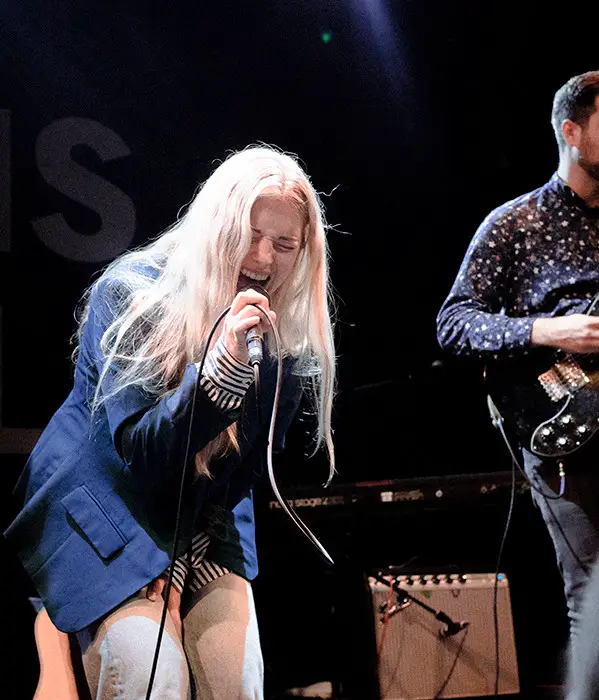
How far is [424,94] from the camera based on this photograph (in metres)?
4.90

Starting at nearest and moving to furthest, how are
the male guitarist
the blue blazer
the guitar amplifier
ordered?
the blue blazer → the male guitarist → the guitar amplifier

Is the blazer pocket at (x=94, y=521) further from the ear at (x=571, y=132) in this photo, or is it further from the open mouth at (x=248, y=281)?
the ear at (x=571, y=132)

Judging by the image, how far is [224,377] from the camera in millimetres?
1610

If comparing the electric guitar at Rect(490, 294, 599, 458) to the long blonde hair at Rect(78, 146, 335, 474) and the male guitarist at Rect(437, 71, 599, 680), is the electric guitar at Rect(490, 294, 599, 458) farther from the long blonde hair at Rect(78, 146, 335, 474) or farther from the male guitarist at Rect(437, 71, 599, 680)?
the long blonde hair at Rect(78, 146, 335, 474)

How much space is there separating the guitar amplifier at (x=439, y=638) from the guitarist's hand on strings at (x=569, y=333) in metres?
1.70

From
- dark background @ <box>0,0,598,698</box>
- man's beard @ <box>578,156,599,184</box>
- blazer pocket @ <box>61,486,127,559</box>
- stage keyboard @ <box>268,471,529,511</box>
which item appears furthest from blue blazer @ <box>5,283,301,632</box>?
stage keyboard @ <box>268,471,529,511</box>

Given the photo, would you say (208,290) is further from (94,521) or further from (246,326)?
(94,521)

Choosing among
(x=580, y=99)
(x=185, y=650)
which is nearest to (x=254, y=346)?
(x=185, y=650)

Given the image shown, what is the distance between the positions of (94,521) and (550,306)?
1.61m

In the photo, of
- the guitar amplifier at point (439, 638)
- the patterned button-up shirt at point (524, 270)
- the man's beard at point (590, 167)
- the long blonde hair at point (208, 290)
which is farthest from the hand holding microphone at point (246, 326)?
the guitar amplifier at point (439, 638)

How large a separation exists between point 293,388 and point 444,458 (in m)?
3.30

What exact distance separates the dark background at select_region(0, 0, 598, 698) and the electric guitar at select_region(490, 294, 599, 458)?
142 centimetres

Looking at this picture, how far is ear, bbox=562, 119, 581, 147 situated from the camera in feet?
8.98

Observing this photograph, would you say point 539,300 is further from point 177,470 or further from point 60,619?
point 60,619
